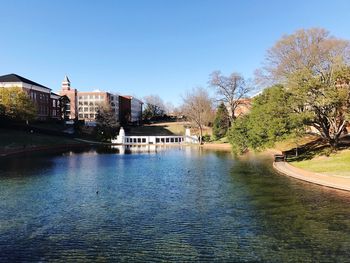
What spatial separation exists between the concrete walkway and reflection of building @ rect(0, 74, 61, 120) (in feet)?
254

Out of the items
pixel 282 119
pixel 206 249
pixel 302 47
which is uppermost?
pixel 302 47

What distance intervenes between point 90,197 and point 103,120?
7742 centimetres

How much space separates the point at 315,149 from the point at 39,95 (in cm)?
8395

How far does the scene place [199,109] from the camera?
9556 centimetres

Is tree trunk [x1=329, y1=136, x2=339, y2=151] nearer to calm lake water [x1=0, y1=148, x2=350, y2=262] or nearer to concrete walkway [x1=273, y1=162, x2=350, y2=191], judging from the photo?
concrete walkway [x1=273, y1=162, x2=350, y2=191]

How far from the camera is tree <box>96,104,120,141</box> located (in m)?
98.5

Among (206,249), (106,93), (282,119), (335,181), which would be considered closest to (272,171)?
(282,119)

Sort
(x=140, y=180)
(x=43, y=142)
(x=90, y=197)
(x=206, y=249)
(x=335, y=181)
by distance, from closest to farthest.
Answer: (x=206, y=249) → (x=90, y=197) → (x=335, y=181) → (x=140, y=180) → (x=43, y=142)

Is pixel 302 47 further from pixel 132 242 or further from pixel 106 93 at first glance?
pixel 106 93

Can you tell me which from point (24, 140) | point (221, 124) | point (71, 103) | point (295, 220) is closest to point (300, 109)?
point (295, 220)

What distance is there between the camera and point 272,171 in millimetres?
38000

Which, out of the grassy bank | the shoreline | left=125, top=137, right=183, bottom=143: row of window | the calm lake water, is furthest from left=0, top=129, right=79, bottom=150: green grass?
the grassy bank

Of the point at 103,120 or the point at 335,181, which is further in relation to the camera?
the point at 103,120

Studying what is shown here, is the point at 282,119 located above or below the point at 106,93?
below
